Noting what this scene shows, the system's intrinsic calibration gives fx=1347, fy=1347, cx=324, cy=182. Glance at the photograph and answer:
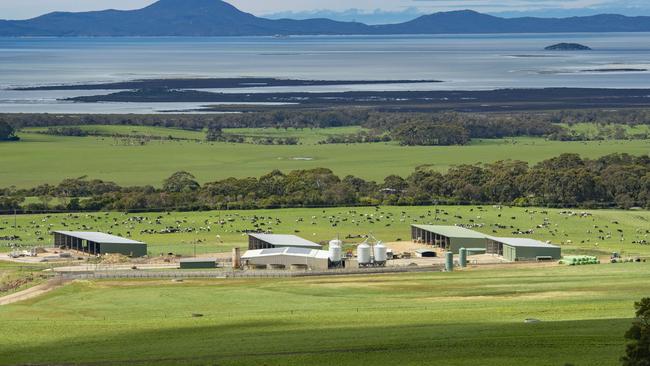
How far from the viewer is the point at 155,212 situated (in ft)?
282

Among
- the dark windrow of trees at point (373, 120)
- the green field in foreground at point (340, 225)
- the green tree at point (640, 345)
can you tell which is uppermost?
the green tree at point (640, 345)

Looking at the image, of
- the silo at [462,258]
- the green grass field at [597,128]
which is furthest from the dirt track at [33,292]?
the green grass field at [597,128]

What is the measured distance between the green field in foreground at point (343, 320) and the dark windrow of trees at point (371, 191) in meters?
30.0

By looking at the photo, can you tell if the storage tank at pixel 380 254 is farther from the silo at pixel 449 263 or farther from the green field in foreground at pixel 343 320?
the green field in foreground at pixel 343 320

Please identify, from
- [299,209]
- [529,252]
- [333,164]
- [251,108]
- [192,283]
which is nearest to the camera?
[192,283]

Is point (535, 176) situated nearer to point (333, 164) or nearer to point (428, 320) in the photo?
point (333, 164)

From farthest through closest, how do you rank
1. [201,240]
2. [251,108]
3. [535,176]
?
[251,108] < [535,176] < [201,240]

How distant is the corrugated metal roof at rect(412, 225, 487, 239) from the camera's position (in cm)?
6943

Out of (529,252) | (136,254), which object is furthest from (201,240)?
(529,252)

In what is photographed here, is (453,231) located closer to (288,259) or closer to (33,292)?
(288,259)

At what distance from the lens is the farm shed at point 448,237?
68875mm

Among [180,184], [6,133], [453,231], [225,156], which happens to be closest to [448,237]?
[453,231]

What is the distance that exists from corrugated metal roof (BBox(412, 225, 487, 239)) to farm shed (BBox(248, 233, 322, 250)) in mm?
6421

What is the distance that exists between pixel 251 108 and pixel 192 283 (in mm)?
134626
